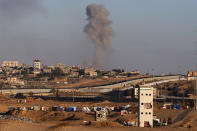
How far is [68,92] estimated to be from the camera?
7819 cm

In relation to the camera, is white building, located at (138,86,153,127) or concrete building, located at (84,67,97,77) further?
concrete building, located at (84,67,97,77)

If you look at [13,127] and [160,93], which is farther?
[160,93]

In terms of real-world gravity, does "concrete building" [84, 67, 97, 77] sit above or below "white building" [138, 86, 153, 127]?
above

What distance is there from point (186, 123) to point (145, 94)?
6456mm

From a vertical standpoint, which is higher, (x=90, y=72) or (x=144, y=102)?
(x=90, y=72)

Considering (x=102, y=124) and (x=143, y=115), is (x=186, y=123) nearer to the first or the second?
(x=143, y=115)

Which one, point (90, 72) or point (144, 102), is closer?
point (144, 102)

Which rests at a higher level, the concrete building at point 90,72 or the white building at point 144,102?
the concrete building at point 90,72

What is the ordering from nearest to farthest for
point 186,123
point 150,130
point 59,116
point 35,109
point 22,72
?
1. point 150,130
2. point 186,123
3. point 59,116
4. point 35,109
5. point 22,72

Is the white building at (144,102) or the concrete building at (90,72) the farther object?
the concrete building at (90,72)

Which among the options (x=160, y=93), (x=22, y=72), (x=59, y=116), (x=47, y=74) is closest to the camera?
(x=59, y=116)

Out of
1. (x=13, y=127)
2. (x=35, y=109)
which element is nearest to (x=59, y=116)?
(x=35, y=109)

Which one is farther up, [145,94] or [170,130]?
[145,94]

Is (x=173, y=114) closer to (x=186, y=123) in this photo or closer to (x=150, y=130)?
(x=186, y=123)
